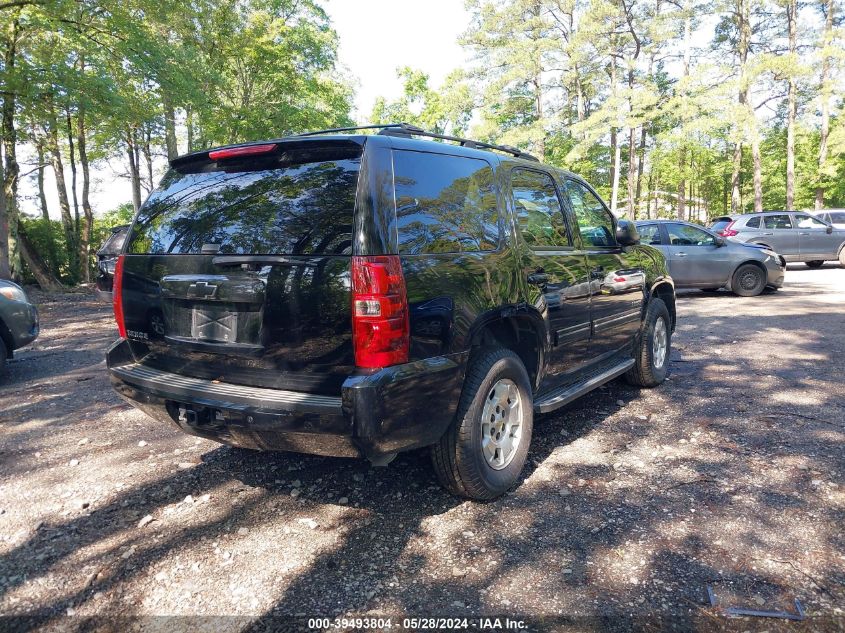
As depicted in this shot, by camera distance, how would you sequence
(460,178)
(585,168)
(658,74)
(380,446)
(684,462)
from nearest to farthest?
(380,446) → (460,178) → (684,462) → (658,74) → (585,168)

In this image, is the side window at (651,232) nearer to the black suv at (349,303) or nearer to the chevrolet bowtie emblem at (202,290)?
the black suv at (349,303)

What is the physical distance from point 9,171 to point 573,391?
1677cm

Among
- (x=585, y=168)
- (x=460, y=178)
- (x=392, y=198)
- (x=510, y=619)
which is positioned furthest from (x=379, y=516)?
(x=585, y=168)

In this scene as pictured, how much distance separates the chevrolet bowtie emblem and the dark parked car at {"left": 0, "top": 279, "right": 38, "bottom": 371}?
453 centimetres

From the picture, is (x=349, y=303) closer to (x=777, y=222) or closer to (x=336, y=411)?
(x=336, y=411)

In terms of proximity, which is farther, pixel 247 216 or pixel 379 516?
pixel 379 516

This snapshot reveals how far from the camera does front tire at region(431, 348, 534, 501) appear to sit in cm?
300

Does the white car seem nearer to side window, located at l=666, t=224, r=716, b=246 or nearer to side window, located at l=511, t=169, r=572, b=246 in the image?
side window, located at l=666, t=224, r=716, b=246

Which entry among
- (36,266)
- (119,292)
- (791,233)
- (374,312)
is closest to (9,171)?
(36,266)

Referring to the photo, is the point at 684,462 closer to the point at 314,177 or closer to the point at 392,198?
the point at 392,198

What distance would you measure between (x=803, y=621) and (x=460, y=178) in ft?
8.30

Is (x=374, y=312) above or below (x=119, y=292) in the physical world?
below

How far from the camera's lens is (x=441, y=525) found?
302 cm

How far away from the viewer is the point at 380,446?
258cm
